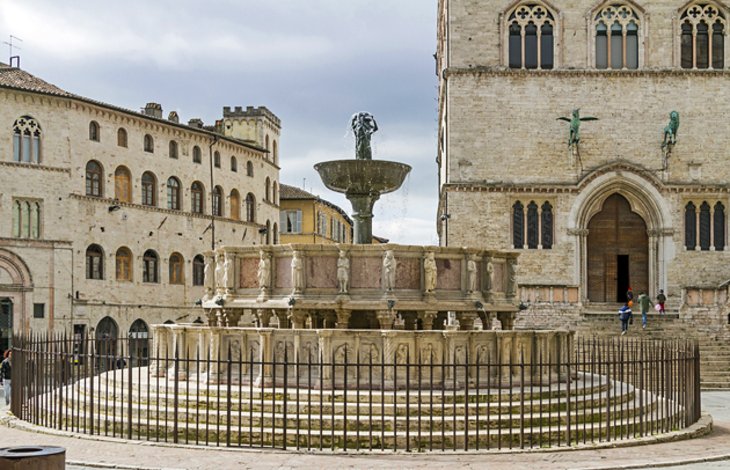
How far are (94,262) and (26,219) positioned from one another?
12.4 feet

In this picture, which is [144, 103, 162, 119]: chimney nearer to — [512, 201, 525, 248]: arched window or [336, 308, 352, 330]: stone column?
[512, 201, 525, 248]: arched window

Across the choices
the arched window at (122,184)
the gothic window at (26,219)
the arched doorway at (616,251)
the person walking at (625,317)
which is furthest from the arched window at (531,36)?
the gothic window at (26,219)

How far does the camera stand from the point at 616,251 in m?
36.4

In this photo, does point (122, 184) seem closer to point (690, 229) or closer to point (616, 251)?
point (616, 251)

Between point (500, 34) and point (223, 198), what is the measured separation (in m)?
19.2

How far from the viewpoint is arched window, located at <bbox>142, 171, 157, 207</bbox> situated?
4456 centimetres

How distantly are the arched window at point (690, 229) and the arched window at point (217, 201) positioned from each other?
23.2 meters

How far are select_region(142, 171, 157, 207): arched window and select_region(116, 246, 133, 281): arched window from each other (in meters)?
2.59

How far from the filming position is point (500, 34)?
35.7 meters

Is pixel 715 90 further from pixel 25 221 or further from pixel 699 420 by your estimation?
pixel 25 221

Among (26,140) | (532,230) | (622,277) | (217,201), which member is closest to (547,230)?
(532,230)

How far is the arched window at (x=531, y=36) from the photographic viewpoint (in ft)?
118

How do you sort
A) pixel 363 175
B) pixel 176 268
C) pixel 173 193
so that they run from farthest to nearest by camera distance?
pixel 173 193 < pixel 176 268 < pixel 363 175

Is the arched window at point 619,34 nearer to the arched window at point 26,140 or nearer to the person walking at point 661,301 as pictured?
the person walking at point 661,301
